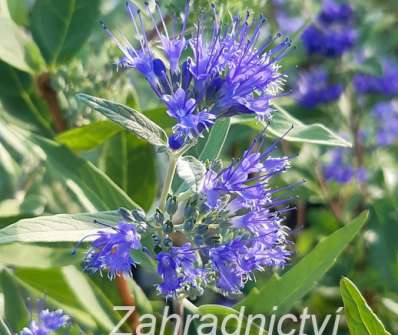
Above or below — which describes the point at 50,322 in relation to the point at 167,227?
below

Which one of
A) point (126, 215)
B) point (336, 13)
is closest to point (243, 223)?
point (126, 215)

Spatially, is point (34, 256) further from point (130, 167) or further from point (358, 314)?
point (358, 314)

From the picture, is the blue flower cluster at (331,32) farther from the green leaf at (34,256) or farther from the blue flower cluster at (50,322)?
the blue flower cluster at (50,322)

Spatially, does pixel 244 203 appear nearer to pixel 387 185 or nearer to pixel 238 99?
pixel 238 99

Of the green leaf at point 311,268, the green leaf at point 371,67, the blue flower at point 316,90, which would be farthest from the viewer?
the blue flower at point 316,90

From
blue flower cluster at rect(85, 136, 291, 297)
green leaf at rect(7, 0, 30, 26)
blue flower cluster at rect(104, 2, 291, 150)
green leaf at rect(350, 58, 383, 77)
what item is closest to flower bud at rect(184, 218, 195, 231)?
blue flower cluster at rect(85, 136, 291, 297)

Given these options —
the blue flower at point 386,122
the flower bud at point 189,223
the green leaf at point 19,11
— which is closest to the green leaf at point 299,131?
the flower bud at point 189,223

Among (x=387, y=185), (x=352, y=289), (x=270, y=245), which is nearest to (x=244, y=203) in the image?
(x=270, y=245)
